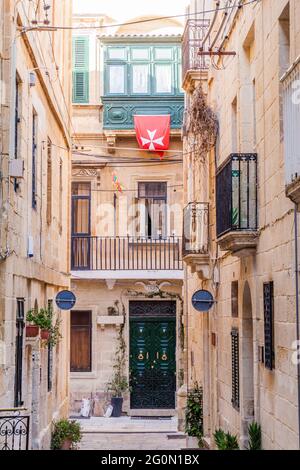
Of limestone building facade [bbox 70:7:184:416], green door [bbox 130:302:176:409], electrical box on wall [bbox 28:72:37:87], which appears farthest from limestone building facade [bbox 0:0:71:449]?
green door [bbox 130:302:176:409]

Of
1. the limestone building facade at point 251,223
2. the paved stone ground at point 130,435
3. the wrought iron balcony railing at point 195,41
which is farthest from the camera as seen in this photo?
the paved stone ground at point 130,435

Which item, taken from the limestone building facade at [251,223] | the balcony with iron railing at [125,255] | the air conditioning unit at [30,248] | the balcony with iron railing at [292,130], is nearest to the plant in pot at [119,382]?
the balcony with iron railing at [125,255]

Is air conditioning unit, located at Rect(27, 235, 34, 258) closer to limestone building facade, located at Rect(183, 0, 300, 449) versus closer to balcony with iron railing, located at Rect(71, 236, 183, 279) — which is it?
limestone building facade, located at Rect(183, 0, 300, 449)

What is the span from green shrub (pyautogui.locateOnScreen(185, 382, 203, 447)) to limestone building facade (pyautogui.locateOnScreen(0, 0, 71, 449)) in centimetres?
271

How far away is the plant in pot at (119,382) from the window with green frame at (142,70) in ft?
22.5

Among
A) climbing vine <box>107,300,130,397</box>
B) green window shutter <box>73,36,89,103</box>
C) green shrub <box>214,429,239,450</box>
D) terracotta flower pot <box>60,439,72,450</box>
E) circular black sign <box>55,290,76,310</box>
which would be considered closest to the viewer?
green shrub <box>214,429,239,450</box>

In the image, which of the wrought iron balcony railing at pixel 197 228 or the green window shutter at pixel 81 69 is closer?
the wrought iron balcony railing at pixel 197 228

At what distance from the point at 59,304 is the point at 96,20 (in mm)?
11076

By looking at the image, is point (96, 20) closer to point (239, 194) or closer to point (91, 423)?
point (91, 423)

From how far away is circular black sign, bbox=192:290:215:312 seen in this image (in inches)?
604

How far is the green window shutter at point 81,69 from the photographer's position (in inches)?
989

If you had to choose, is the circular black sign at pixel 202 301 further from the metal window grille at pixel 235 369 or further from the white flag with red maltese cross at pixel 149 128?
the white flag with red maltese cross at pixel 149 128

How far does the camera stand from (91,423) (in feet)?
73.8

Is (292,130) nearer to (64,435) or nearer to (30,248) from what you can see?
(30,248)
